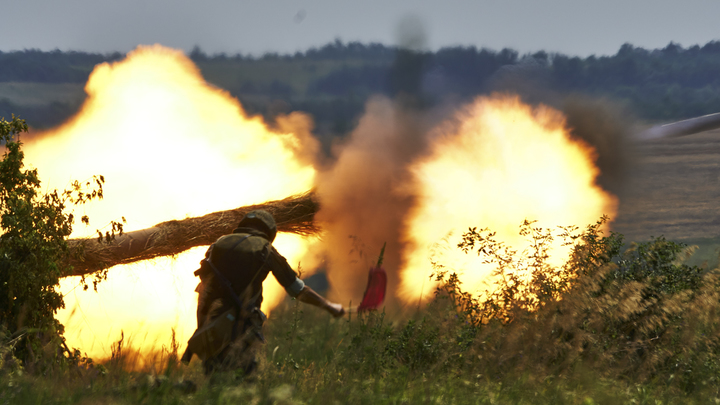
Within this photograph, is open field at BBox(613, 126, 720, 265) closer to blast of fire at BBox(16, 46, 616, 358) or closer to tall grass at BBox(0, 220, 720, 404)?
blast of fire at BBox(16, 46, 616, 358)

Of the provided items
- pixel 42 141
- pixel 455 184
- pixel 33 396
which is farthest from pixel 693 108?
pixel 33 396

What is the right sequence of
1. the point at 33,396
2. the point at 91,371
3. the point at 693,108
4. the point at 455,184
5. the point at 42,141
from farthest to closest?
the point at 693,108 < the point at 42,141 < the point at 455,184 < the point at 91,371 < the point at 33,396

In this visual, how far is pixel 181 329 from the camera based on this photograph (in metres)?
8.21

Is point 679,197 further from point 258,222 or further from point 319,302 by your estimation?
point 258,222

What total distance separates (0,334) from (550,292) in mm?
4939

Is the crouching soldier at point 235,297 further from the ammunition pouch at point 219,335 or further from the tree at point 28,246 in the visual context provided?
the tree at point 28,246

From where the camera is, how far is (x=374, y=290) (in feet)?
18.2

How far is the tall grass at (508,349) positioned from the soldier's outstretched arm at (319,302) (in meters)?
0.29

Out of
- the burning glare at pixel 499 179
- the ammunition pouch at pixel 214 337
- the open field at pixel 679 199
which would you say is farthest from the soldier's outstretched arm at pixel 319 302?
the open field at pixel 679 199

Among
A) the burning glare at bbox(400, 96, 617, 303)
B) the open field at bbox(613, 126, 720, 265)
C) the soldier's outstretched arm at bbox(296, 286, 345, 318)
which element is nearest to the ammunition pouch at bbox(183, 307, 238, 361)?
the soldier's outstretched arm at bbox(296, 286, 345, 318)

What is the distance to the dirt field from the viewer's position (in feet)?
88.8

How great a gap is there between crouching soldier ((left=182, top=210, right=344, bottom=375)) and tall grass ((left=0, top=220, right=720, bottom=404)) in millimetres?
260

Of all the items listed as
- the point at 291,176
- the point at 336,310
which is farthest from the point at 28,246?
the point at 291,176

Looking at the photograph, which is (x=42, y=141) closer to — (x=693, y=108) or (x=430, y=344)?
(x=430, y=344)
